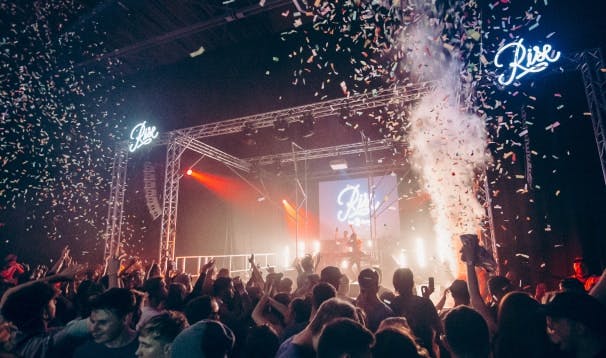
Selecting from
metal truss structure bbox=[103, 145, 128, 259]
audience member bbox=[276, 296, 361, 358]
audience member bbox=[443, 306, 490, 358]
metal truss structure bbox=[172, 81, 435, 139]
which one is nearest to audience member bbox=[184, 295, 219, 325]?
audience member bbox=[276, 296, 361, 358]

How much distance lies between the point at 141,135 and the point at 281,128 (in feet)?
14.4

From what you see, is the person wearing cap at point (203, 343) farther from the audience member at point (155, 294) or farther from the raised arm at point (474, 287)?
the raised arm at point (474, 287)

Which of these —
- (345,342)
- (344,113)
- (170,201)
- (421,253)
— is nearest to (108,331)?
(345,342)

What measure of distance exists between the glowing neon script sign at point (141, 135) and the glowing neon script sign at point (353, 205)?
976 centimetres

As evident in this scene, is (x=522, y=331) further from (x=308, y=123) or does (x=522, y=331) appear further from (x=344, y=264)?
(x=344, y=264)

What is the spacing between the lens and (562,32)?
650cm

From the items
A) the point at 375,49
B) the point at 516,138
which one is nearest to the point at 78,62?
the point at 375,49

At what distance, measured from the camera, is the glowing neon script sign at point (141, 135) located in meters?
10.2

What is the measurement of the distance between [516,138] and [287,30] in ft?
19.2

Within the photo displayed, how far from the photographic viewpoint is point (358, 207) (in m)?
16.4

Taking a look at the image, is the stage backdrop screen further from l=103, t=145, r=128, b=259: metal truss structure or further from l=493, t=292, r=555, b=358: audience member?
l=493, t=292, r=555, b=358: audience member

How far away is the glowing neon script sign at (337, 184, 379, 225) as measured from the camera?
16.3m

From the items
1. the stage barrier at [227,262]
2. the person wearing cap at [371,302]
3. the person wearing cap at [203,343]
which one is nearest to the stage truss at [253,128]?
the stage barrier at [227,262]

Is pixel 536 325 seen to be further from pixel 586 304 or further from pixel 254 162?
pixel 254 162
